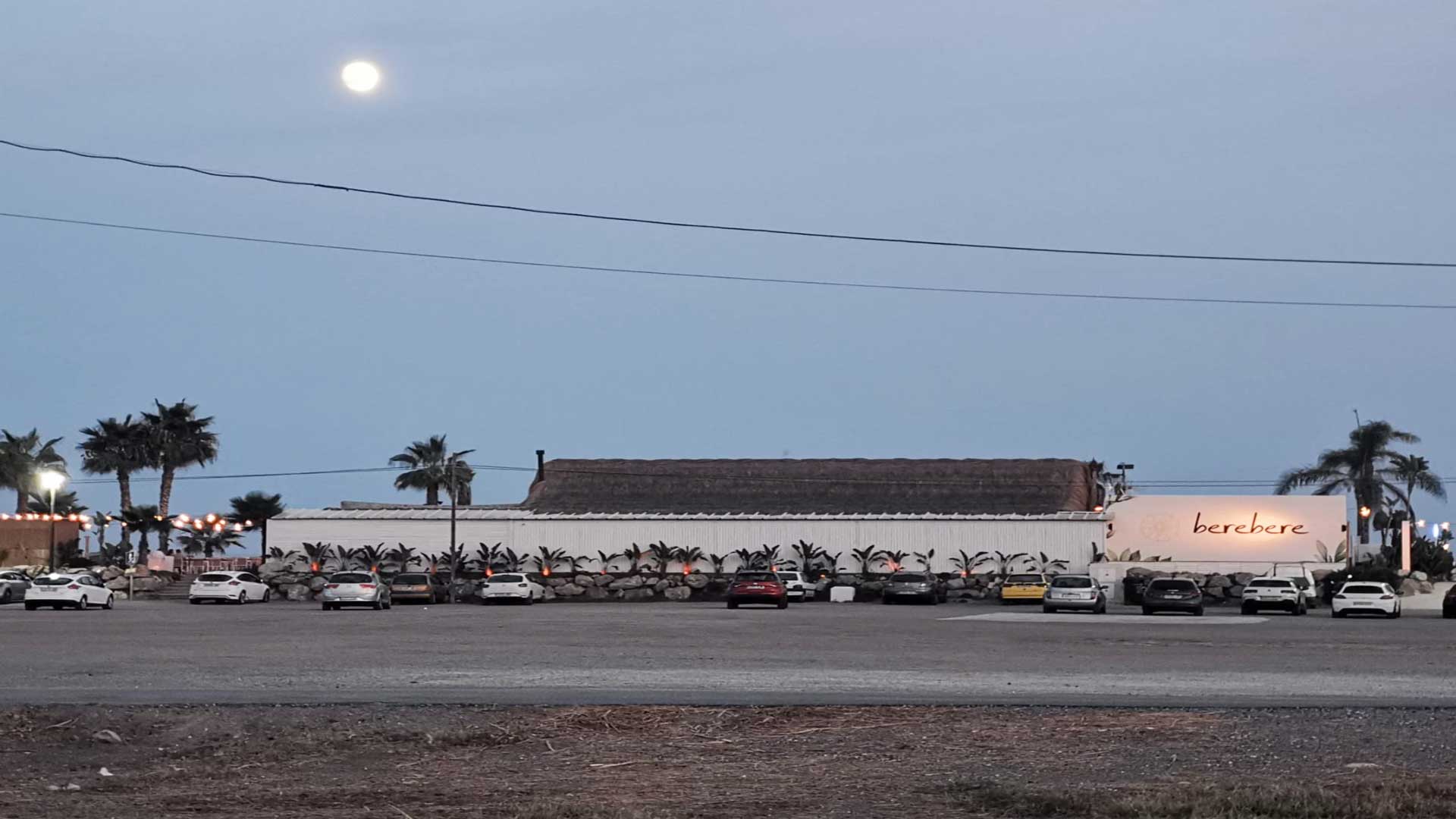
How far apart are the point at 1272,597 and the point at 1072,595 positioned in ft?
22.2

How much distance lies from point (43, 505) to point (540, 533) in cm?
4417

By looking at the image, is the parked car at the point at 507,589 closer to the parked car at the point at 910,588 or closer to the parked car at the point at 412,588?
the parked car at the point at 412,588

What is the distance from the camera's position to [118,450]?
94.8 metres

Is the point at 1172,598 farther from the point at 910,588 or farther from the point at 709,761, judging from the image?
the point at 709,761

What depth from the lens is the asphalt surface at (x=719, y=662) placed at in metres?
17.1

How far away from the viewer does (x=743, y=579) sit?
53.8 meters

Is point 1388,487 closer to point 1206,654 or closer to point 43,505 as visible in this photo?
point 1206,654

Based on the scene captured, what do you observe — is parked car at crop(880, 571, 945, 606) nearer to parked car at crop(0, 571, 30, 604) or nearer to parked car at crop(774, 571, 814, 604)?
parked car at crop(774, 571, 814, 604)

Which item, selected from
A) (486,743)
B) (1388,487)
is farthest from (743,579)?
(1388,487)

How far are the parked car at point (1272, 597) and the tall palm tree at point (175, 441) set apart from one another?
209 feet

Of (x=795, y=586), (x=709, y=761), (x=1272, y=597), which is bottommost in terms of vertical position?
(x=795, y=586)

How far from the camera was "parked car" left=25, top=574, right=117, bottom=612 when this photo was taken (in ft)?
166

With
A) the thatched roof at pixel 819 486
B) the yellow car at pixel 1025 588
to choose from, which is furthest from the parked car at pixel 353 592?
the thatched roof at pixel 819 486

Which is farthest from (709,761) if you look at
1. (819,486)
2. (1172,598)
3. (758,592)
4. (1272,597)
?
(819,486)
